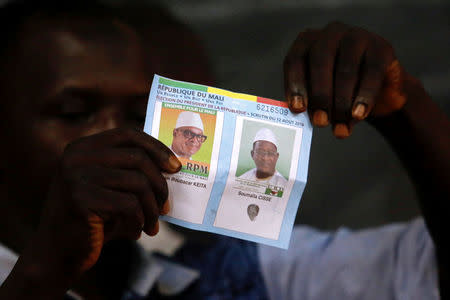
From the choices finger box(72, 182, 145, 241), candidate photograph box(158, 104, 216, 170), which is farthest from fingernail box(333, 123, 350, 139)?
finger box(72, 182, 145, 241)

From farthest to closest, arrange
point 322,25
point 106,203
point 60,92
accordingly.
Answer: point 322,25 → point 60,92 → point 106,203

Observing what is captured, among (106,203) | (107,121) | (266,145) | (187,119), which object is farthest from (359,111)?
(107,121)

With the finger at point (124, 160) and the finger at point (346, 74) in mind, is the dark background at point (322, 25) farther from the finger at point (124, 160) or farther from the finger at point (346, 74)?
the finger at point (124, 160)

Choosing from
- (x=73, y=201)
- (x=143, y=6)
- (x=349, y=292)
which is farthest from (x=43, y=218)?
(x=143, y=6)

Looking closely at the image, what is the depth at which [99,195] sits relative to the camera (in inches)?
25.3

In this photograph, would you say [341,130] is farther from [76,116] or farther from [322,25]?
[322,25]

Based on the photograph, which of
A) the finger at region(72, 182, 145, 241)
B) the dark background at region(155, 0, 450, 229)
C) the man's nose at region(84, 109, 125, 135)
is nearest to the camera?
the finger at region(72, 182, 145, 241)

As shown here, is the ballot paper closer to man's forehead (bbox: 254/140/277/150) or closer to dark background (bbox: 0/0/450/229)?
man's forehead (bbox: 254/140/277/150)

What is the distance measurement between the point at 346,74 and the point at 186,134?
25cm

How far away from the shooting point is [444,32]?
1.75 m

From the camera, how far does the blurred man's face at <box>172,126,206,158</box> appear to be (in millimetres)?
708

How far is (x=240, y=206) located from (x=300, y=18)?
119 cm

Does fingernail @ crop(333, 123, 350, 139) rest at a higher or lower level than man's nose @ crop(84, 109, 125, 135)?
higher

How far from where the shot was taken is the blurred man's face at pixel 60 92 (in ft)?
3.45
